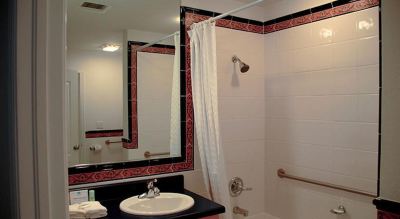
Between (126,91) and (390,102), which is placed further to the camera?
(126,91)

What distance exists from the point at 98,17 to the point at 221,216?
153cm

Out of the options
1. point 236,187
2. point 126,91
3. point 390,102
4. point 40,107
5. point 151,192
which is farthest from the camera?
point 236,187

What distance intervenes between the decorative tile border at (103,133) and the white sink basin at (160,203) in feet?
1.38

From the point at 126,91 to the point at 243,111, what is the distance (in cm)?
102

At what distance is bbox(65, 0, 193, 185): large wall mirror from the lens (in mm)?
1790

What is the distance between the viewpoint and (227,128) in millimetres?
2404

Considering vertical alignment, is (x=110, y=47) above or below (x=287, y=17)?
below

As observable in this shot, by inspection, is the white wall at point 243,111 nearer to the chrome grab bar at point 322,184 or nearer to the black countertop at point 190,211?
the chrome grab bar at point 322,184

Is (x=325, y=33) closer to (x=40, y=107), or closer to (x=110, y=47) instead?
(x=110, y=47)

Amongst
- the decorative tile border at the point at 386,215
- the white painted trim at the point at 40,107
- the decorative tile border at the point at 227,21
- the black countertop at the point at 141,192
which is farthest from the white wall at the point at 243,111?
the white painted trim at the point at 40,107

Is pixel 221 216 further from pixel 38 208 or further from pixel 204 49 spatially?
pixel 38 208

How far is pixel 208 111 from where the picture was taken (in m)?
2.01

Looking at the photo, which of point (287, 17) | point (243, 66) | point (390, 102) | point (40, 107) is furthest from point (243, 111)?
point (40, 107)

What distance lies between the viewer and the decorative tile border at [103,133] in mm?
1835
